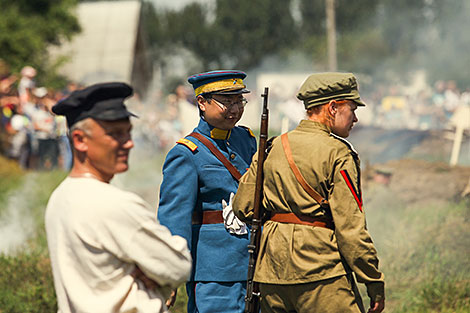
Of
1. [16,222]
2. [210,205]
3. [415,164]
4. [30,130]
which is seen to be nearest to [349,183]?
[210,205]

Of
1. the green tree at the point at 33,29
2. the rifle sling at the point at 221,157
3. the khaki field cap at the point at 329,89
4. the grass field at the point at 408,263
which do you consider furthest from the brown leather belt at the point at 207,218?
the green tree at the point at 33,29

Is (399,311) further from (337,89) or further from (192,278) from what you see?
(337,89)

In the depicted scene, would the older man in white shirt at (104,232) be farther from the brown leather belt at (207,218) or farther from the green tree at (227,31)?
the green tree at (227,31)

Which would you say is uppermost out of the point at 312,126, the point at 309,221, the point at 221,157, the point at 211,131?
the point at 312,126

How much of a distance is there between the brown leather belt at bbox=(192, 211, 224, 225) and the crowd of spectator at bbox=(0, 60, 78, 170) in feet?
35.6

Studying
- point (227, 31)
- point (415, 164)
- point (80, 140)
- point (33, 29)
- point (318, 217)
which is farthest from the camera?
point (227, 31)

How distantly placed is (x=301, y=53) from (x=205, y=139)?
51523 millimetres

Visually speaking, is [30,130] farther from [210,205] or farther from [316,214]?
[316,214]

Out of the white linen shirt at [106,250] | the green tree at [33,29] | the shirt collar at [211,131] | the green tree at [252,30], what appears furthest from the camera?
the green tree at [252,30]

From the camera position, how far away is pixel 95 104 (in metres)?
2.52

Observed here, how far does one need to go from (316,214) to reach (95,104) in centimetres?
122

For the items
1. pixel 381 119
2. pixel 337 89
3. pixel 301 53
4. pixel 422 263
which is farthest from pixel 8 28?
pixel 301 53

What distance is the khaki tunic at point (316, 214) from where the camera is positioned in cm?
311

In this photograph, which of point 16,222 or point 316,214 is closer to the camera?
point 316,214
